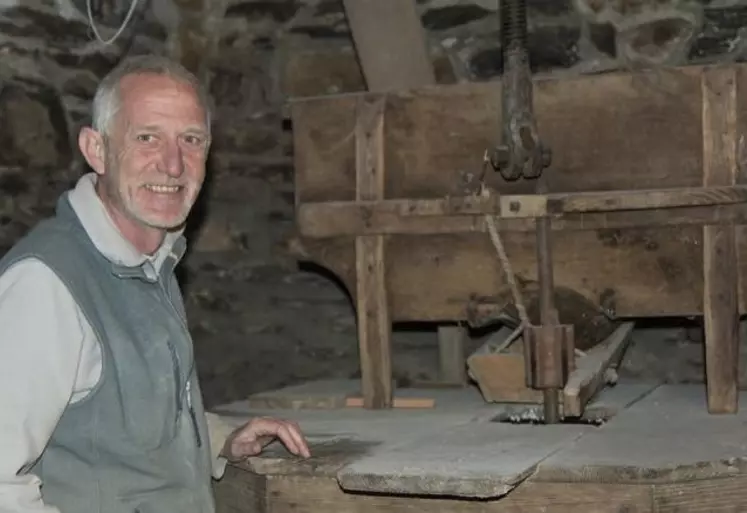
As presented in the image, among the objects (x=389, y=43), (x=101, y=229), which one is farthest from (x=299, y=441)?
(x=389, y=43)

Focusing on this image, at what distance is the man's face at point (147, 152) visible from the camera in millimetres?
1800

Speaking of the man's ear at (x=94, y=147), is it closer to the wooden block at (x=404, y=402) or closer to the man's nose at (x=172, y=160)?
the man's nose at (x=172, y=160)

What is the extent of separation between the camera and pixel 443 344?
125 inches

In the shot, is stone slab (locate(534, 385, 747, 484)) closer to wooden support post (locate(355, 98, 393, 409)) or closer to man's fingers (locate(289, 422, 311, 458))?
man's fingers (locate(289, 422, 311, 458))

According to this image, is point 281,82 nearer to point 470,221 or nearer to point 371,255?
point 371,255

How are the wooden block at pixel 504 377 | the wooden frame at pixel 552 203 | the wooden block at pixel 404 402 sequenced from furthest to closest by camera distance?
the wooden block at pixel 404 402 < the wooden block at pixel 504 377 < the wooden frame at pixel 552 203

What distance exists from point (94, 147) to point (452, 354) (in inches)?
60.7

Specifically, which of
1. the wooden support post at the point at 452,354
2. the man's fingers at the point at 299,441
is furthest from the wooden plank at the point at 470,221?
the wooden support post at the point at 452,354

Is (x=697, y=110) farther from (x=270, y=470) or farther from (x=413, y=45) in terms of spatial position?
(x=270, y=470)

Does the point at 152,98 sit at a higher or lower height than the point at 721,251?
higher

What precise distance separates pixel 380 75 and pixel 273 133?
86 centimetres

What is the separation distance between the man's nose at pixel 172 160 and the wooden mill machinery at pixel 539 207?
764mm

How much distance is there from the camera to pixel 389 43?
8.82 feet

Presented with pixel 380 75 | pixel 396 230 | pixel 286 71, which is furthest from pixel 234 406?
pixel 286 71
